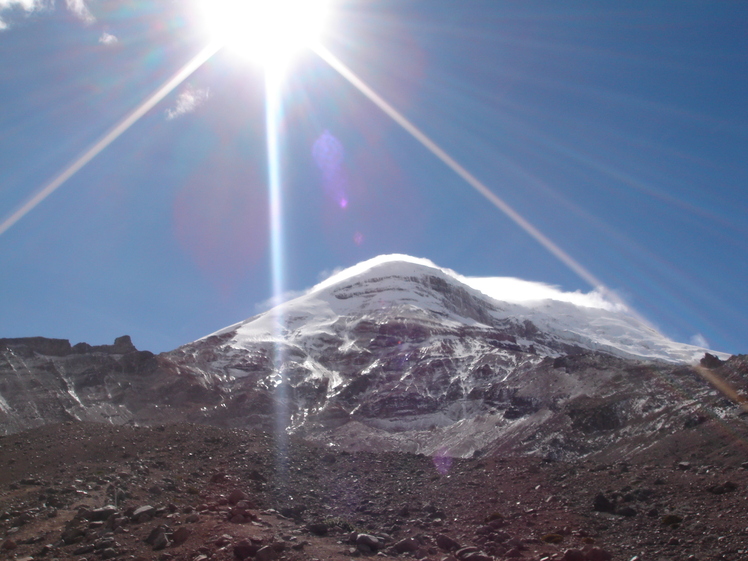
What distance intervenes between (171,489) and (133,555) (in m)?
5.35

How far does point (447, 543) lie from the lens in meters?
14.1

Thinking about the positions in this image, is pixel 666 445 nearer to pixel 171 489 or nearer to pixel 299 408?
pixel 171 489

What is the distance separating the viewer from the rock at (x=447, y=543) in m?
14.0

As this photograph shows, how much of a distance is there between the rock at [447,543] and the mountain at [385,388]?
33626 millimetres

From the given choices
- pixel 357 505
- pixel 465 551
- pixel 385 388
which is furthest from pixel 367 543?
pixel 385 388

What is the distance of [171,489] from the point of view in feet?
57.8

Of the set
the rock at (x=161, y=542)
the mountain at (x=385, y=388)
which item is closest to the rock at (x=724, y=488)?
the rock at (x=161, y=542)

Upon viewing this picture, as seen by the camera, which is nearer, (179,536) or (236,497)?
(179,536)

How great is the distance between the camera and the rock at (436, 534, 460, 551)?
45.8 feet

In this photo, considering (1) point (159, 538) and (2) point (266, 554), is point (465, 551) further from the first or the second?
(1) point (159, 538)

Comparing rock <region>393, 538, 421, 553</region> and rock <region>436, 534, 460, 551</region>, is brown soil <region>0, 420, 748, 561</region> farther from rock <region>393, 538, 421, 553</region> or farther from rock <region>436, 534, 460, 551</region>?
rock <region>436, 534, 460, 551</region>

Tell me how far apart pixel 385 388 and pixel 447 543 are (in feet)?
338

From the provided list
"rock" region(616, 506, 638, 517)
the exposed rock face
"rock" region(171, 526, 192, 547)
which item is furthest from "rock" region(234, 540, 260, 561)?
the exposed rock face

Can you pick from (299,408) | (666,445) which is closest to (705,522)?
(666,445)
